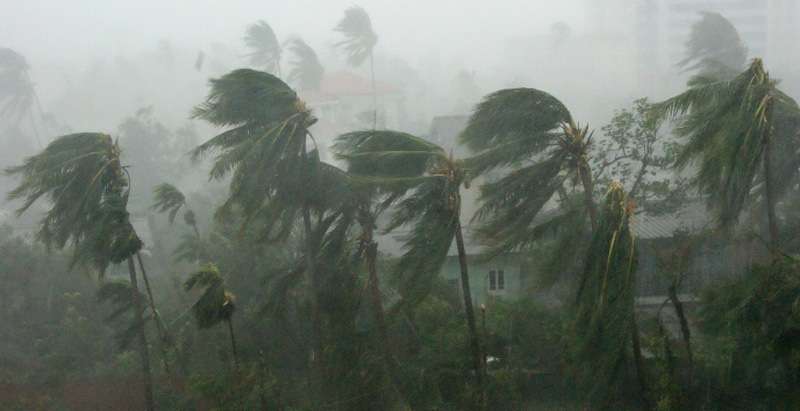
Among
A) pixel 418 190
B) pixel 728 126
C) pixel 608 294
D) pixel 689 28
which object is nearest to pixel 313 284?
pixel 418 190

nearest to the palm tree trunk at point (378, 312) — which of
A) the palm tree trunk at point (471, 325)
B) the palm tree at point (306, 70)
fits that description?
the palm tree trunk at point (471, 325)

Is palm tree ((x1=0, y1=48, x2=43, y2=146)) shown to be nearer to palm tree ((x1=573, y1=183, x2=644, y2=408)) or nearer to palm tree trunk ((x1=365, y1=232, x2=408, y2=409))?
palm tree trunk ((x1=365, y1=232, x2=408, y2=409))

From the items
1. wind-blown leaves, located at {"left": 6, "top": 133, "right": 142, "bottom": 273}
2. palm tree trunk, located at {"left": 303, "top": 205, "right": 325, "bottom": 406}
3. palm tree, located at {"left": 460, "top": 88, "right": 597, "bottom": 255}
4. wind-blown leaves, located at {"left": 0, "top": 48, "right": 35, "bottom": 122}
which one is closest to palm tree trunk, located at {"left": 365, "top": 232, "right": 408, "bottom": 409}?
palm tree trunk, located at {"left": 303, "top": 205, "right": 325, "bottom": 406}

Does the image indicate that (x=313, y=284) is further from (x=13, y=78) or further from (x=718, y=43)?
(x=13, y=78)

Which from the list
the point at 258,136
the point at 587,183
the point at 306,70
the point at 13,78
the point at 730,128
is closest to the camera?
the point at 730,128

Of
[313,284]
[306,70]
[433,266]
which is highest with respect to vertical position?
[306,70]

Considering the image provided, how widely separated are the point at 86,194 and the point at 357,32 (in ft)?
103

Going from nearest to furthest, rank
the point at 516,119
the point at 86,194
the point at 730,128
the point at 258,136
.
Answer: the point at 730,128
the point at 516,119
the point at 258,136
the point at 86,194

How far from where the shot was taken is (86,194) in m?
8.31

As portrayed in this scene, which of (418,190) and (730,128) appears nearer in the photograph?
(730,128)

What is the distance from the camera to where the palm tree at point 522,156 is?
21.9 feet

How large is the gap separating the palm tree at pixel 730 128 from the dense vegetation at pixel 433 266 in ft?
0.08

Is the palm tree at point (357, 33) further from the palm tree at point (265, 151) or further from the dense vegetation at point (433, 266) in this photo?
the palm tree at point (265, 151)

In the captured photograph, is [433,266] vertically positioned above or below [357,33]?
below
